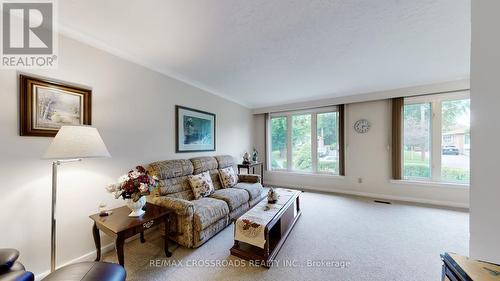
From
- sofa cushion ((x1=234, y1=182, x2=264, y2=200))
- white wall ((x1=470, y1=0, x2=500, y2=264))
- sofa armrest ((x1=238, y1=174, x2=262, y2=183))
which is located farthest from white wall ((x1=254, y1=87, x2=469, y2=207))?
white wall ((x1=470, y1=0, x2=500, y2=264))

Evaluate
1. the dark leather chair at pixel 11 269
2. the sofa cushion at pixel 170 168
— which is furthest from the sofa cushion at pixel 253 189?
the dark leather chair at pixel 11 269

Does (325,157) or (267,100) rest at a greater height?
(267,100)

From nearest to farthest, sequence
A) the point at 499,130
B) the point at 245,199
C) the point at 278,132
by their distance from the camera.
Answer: the point at 499,130
the point at 245,199
the point at 278,132

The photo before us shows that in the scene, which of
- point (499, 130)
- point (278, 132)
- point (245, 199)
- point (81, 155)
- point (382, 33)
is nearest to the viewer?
point (499, 130)

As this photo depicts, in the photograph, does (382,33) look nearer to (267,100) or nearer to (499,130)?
(499,130)

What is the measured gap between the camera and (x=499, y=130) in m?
0.93

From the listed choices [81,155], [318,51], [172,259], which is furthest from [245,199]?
[318,51]

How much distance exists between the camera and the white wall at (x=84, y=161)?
1.54 metres

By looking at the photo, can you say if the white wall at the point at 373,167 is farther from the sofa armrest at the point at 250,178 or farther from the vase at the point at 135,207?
the vase at the point at 135,207

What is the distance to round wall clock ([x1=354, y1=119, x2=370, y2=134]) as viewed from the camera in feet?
14.1

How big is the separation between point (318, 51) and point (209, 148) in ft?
8.86

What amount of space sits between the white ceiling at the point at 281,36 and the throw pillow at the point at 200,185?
5.82 feet

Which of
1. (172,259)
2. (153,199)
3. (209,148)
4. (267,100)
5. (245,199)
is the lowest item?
(172,259)

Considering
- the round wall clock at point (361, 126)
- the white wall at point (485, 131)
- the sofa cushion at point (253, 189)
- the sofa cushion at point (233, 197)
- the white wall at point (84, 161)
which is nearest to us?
the white wall at point (485, 131)
